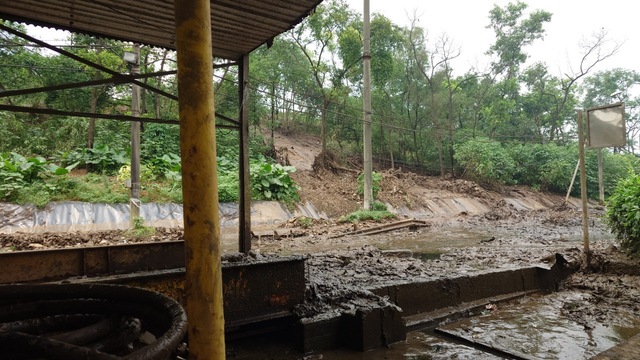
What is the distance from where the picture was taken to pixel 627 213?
6.71m

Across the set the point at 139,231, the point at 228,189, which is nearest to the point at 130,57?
the point at 139,231

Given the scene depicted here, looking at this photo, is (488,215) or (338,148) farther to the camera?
(338,148)

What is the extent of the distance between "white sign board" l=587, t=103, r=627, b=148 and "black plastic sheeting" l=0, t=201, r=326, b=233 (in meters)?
11.3

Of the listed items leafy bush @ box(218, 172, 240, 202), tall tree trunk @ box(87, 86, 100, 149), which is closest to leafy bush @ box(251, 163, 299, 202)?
leafy bush @ box(218, 172, 240, 202)

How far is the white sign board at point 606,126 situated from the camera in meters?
6.49

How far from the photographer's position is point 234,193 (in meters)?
15.6

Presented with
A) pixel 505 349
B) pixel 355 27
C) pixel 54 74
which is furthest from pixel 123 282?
pixel 355 27

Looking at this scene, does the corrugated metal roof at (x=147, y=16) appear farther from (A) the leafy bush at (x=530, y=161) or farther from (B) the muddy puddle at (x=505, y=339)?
(A) the leafy bush at (x=530, y=161)

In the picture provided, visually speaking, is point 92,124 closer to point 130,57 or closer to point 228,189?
point 228,189

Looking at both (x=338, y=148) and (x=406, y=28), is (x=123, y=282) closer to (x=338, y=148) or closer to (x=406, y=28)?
(x=338, y=148)

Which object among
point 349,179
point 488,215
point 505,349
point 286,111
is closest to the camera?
point 505,349

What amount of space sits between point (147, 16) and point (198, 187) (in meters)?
3.84

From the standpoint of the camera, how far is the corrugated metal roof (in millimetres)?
4152

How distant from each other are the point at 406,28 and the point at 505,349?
3268 centimetres
